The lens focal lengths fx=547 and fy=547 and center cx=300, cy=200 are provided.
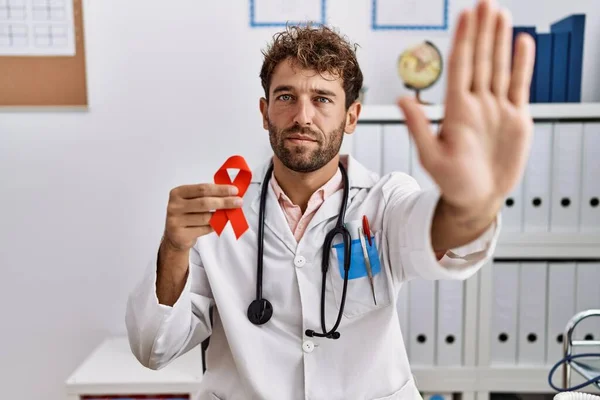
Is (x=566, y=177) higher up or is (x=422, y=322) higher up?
(x=566, y=177)

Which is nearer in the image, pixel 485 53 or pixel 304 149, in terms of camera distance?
pixel 485 53

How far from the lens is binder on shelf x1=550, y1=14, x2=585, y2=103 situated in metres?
1.75

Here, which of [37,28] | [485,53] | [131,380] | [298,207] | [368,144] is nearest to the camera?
[485,53]

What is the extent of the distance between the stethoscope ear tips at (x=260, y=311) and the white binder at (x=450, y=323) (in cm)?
83

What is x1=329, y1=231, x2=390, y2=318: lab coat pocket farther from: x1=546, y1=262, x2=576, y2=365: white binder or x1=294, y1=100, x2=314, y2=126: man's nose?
x1=546, y1=262, x2=576, y2=365: white binder

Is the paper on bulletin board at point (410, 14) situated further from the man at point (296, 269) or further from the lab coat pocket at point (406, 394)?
the lab coat pocket at point (406, 394)

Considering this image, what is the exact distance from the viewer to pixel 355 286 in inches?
44.5

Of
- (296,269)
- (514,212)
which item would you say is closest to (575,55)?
(514,212)

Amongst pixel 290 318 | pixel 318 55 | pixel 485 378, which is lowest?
pixel 485 378

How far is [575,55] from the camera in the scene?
1.76 metres

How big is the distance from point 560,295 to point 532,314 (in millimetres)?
109

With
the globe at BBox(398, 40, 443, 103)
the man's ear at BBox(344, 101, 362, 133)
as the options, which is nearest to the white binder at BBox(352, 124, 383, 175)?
the globe at BBox(398, 40, 443, 103)

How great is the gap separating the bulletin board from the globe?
3.74 feet

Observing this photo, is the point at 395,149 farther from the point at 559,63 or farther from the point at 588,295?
the point at 588,295
